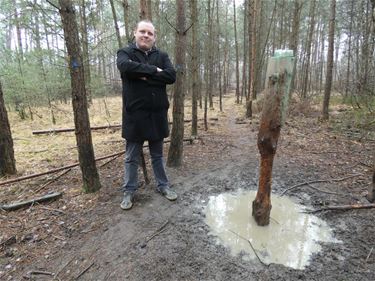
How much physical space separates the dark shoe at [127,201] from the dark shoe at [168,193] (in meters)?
0.46

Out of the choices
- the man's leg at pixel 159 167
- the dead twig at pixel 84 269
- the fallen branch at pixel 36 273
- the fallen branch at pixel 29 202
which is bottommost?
the fallen branch at pixel 36 273

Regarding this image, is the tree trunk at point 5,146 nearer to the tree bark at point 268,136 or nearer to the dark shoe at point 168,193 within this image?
the dark shoe at point 168,193

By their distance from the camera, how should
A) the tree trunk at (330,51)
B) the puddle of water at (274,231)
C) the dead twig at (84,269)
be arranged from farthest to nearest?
1. the tree trunk at (330,51)
2. the puddle of water at (274,231)
3. the dead twig at (84,269)

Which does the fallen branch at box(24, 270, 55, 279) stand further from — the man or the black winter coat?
the black winter coat

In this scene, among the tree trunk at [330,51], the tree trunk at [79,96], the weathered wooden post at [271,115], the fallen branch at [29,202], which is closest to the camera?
the weathered wooden post at [271,115]

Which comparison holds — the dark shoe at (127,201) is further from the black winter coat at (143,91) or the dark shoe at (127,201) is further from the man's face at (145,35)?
the man's face at (145,35)

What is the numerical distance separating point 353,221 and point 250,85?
930cm

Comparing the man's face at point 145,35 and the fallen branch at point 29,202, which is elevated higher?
the man's face at point 145,35

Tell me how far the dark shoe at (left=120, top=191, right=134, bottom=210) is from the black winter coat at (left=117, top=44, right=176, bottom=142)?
79 cm

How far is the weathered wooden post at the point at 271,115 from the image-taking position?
277 centimetres

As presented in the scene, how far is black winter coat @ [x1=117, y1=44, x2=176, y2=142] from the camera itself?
3377 millimetres

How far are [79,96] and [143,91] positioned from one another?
99 centimetres

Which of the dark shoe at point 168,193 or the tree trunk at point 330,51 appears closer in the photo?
the dark shoe at point 168,193

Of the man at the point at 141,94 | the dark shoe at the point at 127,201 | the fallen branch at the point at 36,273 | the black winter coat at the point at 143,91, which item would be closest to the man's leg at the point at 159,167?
the man at the point at 141,94
